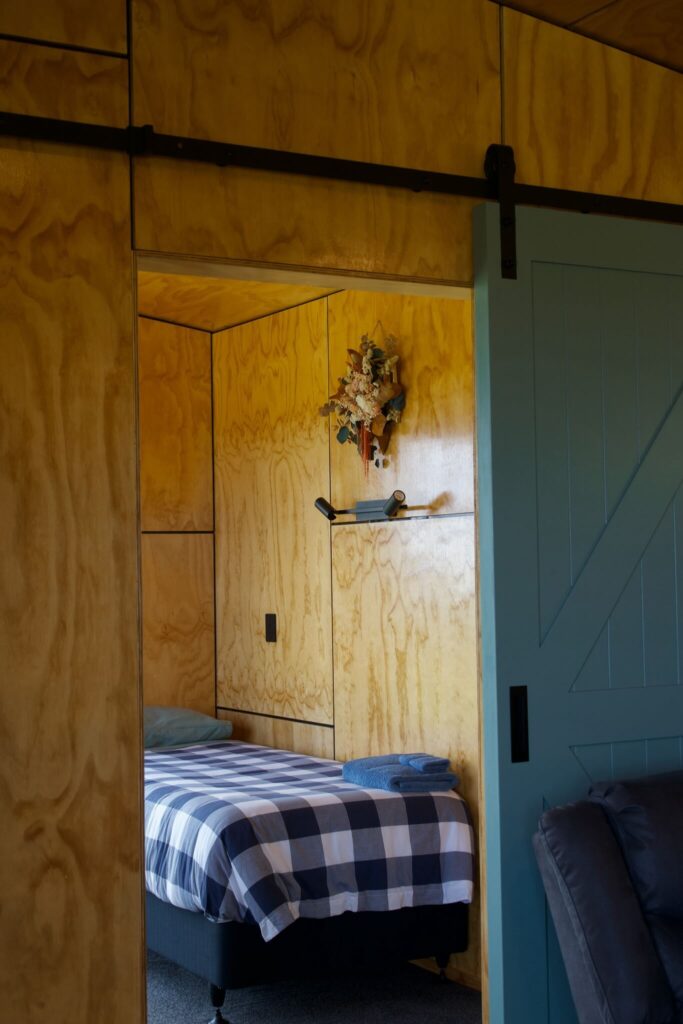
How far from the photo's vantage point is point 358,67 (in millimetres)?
3033

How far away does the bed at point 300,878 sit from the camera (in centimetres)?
378

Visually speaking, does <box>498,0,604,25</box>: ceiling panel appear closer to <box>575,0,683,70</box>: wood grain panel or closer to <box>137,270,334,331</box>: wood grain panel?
<box>575,0,683,70</box>: wood grain panel

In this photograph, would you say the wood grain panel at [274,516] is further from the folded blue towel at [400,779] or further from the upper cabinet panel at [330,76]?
the upper cabinet panel at [330,76]

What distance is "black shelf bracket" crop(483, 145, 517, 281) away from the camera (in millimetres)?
3119

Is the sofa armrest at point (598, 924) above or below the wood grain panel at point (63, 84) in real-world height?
below

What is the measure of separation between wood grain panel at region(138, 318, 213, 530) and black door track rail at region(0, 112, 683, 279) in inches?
120

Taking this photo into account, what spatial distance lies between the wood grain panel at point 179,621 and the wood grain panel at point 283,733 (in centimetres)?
22

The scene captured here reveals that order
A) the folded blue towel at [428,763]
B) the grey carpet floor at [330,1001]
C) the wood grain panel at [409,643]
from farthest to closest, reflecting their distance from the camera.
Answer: the wood grain panel at [409,643]
the folded blue towel at [428,763]
the grey carpet floor at [330,1001]

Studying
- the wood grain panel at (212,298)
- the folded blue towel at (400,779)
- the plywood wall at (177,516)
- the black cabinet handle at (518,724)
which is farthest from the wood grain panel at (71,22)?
the plywood wall at (177,516)

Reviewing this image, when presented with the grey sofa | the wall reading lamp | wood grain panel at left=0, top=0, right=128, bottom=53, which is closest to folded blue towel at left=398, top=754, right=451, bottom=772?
the wall reading lamp

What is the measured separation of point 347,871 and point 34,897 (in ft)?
5.15

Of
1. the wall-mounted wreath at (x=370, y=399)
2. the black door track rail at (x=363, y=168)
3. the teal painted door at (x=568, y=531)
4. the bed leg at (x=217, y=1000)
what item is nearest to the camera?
the black door track rail at (x=363, y=168)

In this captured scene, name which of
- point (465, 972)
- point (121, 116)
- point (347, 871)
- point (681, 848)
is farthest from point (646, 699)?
point (121, 116)

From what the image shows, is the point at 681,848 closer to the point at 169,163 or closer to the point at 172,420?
the point at 169,163
